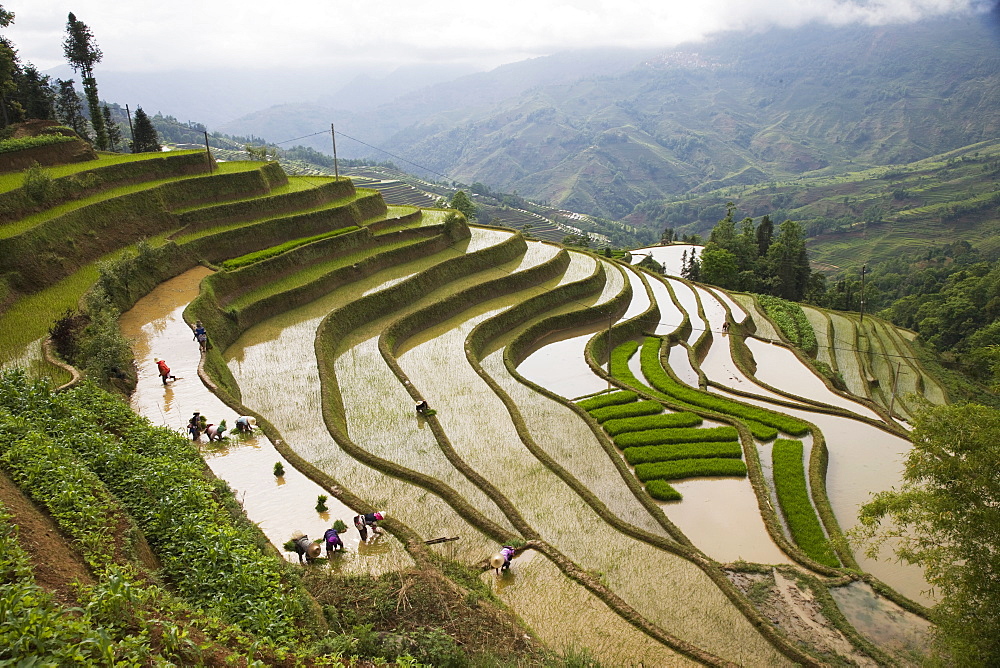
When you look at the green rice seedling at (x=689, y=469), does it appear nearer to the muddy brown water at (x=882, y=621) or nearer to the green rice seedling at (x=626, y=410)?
the green rice seedling at (x=626, y=410)

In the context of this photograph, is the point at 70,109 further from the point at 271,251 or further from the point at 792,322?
the point at 792,322

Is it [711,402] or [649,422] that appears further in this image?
[711,402]

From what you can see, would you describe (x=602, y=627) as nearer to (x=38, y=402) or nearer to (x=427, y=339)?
(x=38, y=402)

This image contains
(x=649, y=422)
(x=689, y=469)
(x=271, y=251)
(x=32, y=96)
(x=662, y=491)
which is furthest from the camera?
(x=32, y=96)

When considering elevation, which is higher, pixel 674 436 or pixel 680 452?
pixel 674 436

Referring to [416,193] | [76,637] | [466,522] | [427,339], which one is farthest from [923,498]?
[416,193]

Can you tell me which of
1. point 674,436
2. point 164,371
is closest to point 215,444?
point 164,371
